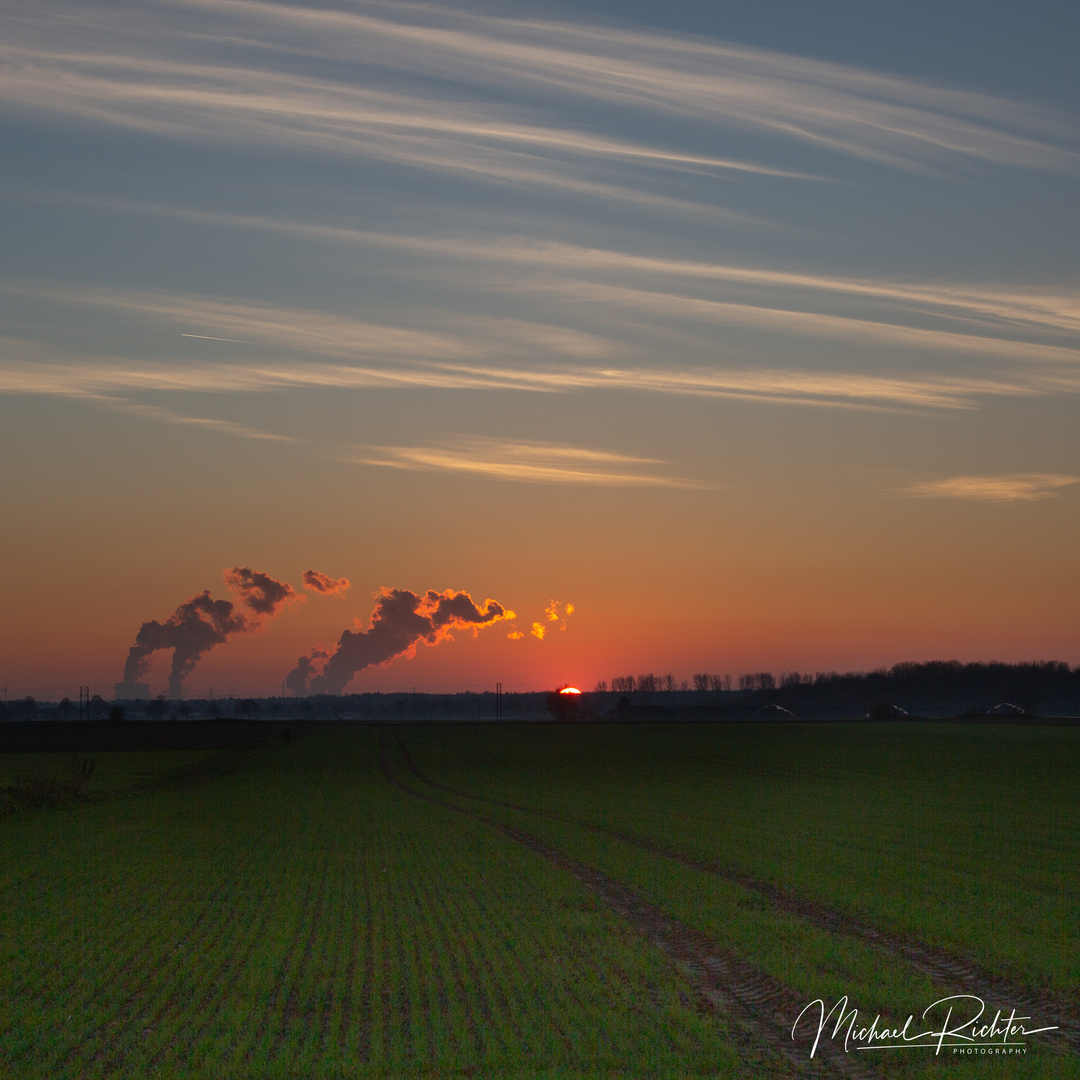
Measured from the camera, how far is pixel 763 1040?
13375mm

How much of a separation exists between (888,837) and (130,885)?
72.4ft

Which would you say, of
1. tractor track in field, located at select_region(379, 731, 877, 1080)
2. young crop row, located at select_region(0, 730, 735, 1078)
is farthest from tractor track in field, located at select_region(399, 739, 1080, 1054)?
young crop row, located at select_region(0, 730, 735, 1078)

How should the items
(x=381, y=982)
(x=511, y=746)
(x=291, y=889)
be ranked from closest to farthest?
(x=381, y=982) < (x=291, y=889) < (x=511, y=746)

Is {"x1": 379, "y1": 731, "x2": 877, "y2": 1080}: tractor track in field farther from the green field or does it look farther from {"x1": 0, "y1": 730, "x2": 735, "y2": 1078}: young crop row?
{"x1": 0, "y1": 730, "x2": 735, "y2": 1078}: young crop row

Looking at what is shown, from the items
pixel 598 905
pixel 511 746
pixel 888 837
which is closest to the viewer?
pixel 598 905

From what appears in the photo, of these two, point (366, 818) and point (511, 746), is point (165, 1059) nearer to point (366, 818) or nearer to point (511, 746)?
point (366, 818)

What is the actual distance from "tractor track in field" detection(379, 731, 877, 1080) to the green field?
6 cm

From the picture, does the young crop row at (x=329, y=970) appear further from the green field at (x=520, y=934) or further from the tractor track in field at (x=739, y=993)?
the tractor track in field at (x=739, y=993)

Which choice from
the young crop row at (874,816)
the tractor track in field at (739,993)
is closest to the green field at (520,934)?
the tractor track in field at (739,993)

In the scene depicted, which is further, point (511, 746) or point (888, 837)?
point (511, 746)

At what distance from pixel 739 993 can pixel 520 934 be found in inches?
198

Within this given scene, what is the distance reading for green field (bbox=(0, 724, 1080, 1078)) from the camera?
13211 mm

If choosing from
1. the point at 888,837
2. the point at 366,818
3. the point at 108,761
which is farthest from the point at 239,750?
the point at 888,837

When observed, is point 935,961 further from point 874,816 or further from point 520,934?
point 874,816
